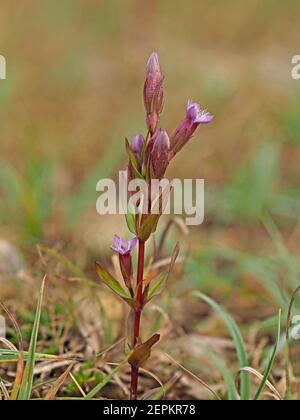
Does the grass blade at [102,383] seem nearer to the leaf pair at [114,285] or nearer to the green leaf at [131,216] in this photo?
the leaf pair at [114,285]

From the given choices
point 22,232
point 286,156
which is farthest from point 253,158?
point 22,232

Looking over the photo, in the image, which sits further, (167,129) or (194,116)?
(167,129)

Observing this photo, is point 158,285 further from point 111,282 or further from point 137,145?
point 137,145

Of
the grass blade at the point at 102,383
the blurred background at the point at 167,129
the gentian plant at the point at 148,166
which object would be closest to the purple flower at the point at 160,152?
the gentian plant at the point at 148,166

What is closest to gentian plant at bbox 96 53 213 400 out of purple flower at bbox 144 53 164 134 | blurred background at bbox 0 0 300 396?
purple flower at bbox 144 53 164 134

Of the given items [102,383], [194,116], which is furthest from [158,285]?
[194,116]

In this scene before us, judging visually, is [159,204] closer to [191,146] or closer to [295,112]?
[191,146]
